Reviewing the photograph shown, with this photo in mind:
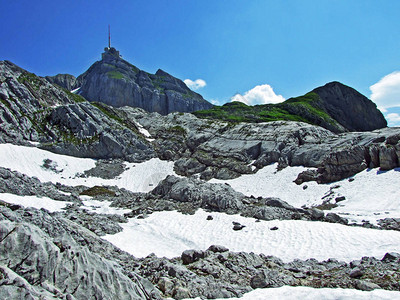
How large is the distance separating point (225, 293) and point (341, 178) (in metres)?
36.2

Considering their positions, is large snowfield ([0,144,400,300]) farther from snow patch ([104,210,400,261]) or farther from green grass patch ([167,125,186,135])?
green grass patch ([167,125,186,135])

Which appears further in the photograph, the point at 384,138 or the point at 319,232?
the point at 384,138

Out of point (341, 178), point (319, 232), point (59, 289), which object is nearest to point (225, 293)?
point (59, 289)

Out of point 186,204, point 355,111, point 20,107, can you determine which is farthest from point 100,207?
point 355,111

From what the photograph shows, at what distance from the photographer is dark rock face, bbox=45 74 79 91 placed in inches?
6630

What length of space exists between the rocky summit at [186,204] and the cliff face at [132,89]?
173 ft

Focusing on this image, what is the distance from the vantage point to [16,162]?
1972 inches

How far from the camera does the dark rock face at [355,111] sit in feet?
355

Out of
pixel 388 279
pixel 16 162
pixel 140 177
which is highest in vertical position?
pixel 16 162

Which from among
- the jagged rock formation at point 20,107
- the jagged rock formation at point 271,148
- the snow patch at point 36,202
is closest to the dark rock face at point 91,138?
the jagged rock formation at point 20,107

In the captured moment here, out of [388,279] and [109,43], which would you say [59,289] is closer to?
[388,279]

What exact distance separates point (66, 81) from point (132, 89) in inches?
2439

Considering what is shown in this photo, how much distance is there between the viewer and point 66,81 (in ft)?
565

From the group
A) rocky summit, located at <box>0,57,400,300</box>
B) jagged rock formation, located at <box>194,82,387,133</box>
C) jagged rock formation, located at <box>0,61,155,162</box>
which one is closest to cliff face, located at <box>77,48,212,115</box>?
jagged rock formation, located at <box>194,82,387,133</box>
